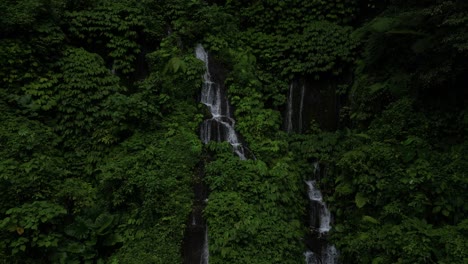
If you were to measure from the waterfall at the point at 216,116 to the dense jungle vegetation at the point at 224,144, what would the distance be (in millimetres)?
349

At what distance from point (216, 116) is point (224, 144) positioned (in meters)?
Answer: 1.58

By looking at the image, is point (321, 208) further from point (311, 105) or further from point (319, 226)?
point (311, 105)

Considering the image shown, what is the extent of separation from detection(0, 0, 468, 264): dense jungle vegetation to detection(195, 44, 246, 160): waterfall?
349 millimetres

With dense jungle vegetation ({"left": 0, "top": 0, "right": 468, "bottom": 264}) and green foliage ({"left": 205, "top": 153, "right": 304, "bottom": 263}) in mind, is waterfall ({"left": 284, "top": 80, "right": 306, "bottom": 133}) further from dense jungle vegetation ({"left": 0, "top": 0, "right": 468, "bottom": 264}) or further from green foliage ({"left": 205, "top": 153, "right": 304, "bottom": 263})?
green foliage ({"left": 205, "top": 153, "right": 304, "bottom": 263})

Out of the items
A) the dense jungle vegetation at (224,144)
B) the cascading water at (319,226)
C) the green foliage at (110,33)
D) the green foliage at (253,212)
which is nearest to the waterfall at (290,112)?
the dense jungle vegetation at (224,144)

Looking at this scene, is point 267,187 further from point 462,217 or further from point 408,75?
point 408,75

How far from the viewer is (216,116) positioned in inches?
428

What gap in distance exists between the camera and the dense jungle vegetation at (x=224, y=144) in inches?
289

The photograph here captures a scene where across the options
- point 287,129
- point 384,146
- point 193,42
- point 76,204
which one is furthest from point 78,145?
point 384,146

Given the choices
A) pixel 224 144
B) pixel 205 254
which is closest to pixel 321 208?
pixel 224 144

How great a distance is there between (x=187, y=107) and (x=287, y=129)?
12.7ft

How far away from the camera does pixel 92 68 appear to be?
10.5m

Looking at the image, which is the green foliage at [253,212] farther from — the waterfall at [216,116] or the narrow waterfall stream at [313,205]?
the waterfall at [216,116]

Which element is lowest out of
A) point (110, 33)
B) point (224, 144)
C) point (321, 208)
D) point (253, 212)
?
point (253, 212)
